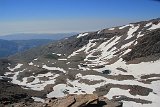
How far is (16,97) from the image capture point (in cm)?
6625

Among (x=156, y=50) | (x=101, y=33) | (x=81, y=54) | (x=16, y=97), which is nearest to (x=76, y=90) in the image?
(x=16, y=97)

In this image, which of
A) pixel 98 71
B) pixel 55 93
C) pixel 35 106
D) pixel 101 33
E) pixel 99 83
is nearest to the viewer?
pixel 35 106

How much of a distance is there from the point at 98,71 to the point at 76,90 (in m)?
23.1

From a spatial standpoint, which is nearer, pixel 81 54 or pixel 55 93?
pixel 55 93

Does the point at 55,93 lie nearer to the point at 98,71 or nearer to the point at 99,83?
the point at 99,83

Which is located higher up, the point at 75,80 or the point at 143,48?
the point at 143,48

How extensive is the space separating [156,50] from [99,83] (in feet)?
107

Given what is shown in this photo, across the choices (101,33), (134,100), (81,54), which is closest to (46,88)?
(134,100)

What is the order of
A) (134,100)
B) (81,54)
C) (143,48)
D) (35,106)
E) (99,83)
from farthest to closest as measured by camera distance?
(81,54) → (143,48) → (99,83) → (134,100) → (35,106)

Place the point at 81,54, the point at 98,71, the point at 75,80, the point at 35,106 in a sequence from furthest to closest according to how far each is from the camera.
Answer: the point at 81,54 → the point at 98,71 → the point at 75,80 → the point at 35,106

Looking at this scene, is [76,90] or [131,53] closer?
[76,90]

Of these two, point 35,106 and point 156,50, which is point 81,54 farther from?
point 35,106

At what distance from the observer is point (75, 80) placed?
93062 mm

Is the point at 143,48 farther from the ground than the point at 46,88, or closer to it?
farther from the ground
